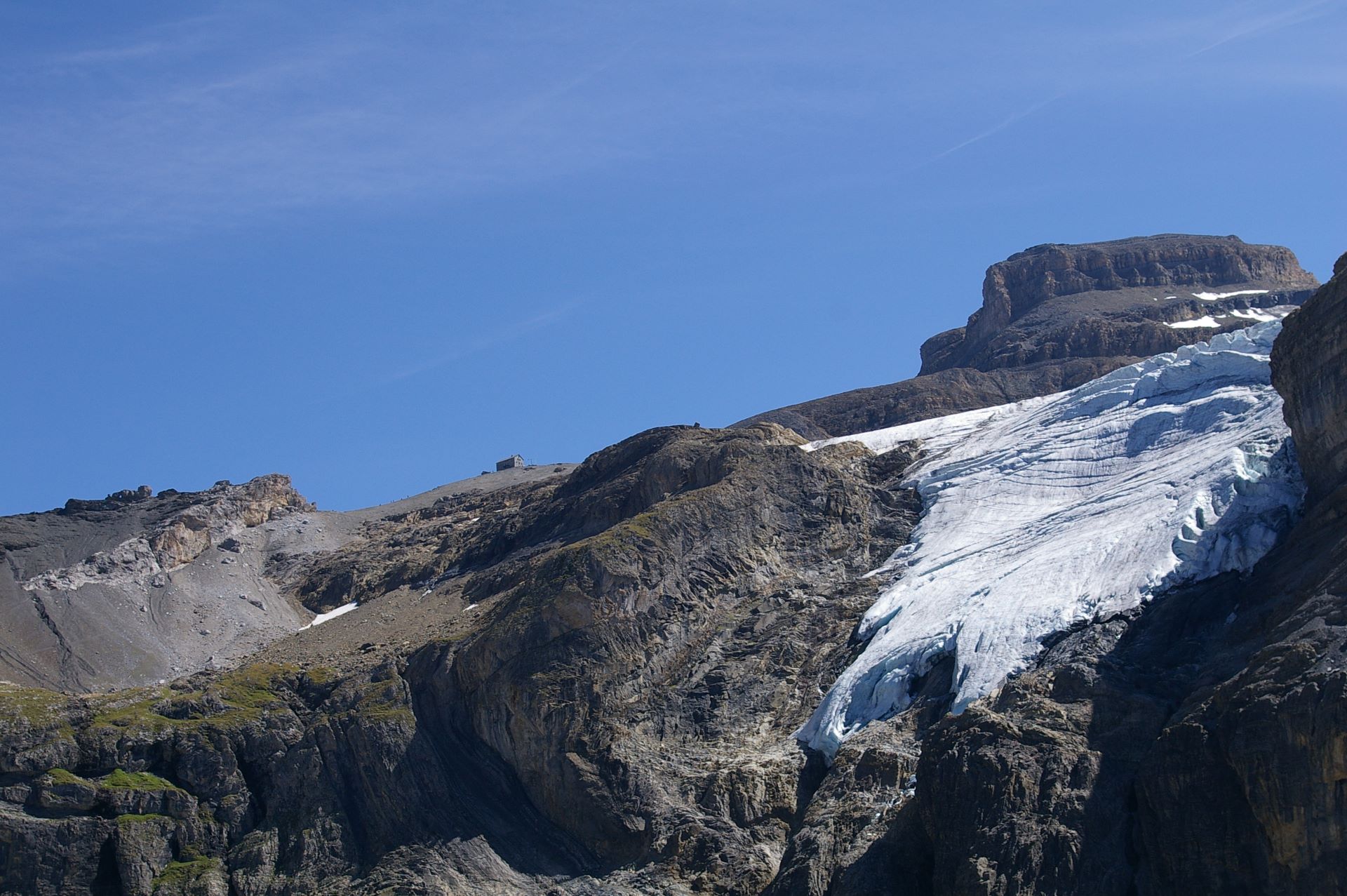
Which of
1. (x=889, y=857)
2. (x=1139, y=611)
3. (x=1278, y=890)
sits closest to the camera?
(x=1278, y=890)

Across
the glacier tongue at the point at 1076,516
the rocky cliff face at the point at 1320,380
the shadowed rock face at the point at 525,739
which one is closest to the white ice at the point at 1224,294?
the glacier tongue at the point at 1076,516

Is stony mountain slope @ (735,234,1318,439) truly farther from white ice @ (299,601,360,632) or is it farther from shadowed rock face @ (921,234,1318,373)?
white ice @ (299,601,360,632)

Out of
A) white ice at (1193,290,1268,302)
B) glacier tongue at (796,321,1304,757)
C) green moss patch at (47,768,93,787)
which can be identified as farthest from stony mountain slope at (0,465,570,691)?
white ice at (1193,290,1268,302)

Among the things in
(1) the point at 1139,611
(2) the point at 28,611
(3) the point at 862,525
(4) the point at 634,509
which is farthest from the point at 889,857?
(2) the point at 28,611

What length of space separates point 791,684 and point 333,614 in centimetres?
3560

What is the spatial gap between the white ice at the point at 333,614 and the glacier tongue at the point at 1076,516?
31057mm

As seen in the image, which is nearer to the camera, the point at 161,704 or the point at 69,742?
the point at 69,742

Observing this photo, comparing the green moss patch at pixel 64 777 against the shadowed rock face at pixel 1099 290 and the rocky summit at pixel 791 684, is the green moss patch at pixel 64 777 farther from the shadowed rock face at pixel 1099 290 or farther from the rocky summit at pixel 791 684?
the shadowed rock face at pixel 1099 290

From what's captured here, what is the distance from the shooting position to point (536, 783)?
64.0m

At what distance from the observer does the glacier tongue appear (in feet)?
201

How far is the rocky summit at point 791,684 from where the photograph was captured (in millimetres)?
48875

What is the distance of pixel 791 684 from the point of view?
6662 centimetres

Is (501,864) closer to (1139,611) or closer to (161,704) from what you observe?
(161,704)

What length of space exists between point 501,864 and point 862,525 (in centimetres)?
2683
